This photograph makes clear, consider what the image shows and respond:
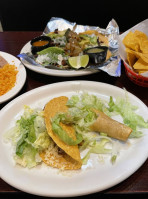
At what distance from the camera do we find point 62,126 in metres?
1.43

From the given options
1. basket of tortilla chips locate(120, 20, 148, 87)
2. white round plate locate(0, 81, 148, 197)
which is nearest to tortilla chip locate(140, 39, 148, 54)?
basket of tortilla chips locate(120, 20, 148, 87)

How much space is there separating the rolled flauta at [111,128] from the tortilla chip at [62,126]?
0.19 m

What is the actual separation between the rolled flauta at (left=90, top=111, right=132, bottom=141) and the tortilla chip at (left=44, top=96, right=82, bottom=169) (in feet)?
0.63

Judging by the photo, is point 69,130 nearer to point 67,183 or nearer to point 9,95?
point 67,183

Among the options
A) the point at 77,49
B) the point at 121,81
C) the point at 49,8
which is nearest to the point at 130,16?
the point at 49,8

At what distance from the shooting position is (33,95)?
1.80 m

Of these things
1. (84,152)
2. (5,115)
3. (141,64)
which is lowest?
(84,152)

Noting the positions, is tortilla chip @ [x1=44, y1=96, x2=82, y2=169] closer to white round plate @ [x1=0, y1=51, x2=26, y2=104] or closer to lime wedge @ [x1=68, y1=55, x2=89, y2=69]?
white round plate @ [x1=0, y1=51, x2=26, y2=104]

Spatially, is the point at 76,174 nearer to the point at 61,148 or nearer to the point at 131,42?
the point at 61,148

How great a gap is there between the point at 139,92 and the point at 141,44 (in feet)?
1.68

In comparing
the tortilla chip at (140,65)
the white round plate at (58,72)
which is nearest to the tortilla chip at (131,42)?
the tortilla chip at (140,65)

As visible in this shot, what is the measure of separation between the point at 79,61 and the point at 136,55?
2.00 feet

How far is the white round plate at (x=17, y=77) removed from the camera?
71.4 inches

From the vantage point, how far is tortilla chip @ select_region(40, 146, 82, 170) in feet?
4.27
